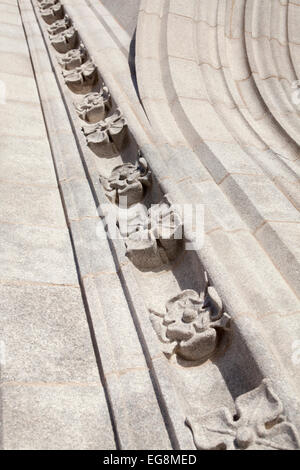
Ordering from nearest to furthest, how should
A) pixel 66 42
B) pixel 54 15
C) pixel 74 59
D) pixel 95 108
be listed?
pixel 95 108 < pixel 74 59 < pixel 66 42 < pixel 54 15

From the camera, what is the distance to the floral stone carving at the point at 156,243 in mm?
2521

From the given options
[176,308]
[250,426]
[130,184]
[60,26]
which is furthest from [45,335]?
[60,26]

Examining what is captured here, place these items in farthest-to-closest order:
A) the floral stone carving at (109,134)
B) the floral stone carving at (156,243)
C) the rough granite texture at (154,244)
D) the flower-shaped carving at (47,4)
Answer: the flower-shaped carving at (47,4) < the floral stone carving at (109,134) < the floral stone carving at (156,243) < the rough granite texture at (154,244)

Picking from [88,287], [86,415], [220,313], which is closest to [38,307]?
[88,287]

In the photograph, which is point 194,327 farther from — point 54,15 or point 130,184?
point 54,15

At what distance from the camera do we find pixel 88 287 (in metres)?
2.32

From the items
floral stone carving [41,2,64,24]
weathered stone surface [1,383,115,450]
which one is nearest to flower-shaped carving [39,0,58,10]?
floral stone carving [41,2,64,24]

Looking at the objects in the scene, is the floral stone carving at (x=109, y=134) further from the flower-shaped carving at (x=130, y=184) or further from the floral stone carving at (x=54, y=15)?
the floral stone carving at (x=54, y=15)

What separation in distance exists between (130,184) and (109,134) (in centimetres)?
70

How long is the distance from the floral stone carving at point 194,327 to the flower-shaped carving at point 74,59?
138 inches

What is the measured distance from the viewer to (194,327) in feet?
6.83

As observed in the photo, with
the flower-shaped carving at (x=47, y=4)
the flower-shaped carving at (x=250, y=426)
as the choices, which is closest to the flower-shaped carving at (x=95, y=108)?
the flower-shaped carving at (x=250, y=426)

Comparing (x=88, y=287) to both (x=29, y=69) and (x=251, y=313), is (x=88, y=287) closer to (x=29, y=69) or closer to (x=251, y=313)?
(x=251, y=313)
